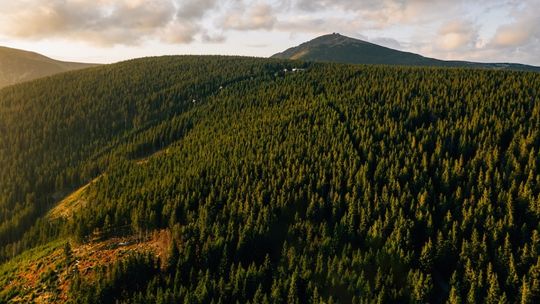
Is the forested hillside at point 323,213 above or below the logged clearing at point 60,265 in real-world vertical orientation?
above

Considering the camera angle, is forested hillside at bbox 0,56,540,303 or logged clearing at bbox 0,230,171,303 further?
logged clearing at bbox 0,230,171,303

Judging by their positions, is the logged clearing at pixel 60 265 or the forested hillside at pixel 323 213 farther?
the logged clearing at pixel 60 265

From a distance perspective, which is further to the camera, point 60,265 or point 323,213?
point 323,213

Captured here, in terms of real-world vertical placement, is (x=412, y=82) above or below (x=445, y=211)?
above

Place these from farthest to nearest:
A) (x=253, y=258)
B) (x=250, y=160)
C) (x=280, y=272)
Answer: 1. (x=250, y=160)
2. (x=253, y=258)
3. (x=280, y=272)

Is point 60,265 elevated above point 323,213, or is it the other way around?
point 323,213

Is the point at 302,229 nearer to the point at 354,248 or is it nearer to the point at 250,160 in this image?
the point at 354,248

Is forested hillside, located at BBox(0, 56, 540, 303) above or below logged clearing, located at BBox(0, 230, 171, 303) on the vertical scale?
above

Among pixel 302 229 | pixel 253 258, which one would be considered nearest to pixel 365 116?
pixel 302 229
